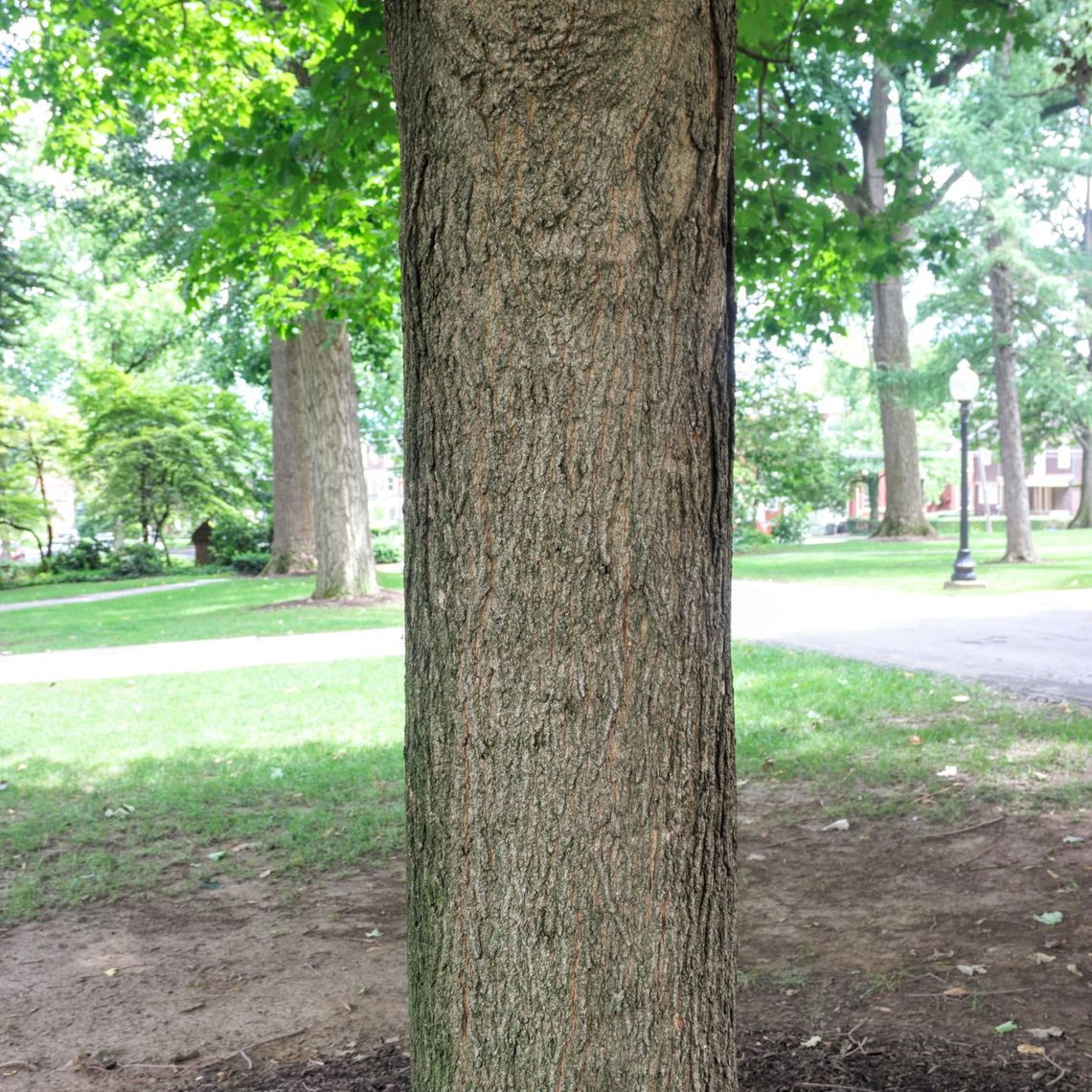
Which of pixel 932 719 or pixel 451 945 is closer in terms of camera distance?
pixel 451 945

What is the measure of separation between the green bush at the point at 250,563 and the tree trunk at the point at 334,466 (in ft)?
37.7

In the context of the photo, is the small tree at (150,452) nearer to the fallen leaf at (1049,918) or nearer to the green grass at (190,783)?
the green grass at (190,783)

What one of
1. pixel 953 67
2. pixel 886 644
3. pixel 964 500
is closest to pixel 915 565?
pixel 964 500

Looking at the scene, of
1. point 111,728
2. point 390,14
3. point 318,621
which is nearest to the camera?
point 390,14

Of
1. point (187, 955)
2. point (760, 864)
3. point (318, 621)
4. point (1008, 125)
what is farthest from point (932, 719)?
point (1008, 125)

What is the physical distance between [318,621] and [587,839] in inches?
531

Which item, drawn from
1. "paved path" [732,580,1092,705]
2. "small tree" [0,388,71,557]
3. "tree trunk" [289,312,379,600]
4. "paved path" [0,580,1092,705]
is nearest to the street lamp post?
"paved path" [732,580,1092,705]

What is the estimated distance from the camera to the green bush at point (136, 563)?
30.4 metres

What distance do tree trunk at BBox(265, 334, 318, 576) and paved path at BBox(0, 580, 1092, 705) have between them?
10072 millimetres

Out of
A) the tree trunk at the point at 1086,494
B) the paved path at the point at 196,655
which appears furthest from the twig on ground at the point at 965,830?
the tree trunk at the point at 1086,494

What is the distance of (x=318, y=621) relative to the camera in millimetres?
15250

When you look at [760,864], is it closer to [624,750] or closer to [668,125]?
[624,750]

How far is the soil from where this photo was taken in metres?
3.25

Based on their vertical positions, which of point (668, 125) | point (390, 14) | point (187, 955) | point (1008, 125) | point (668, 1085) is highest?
point (1008, 125)
